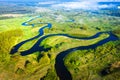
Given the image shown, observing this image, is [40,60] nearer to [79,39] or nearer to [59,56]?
[59,56]

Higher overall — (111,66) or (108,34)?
(111,66)

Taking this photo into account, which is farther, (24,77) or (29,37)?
(29,37)

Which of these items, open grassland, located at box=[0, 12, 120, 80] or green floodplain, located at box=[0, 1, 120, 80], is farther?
open grassland, located at box=[0, 12, 120, 80]

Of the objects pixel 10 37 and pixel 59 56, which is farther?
pixel 10 37

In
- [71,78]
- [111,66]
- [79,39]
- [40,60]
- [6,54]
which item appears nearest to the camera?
[71,78]

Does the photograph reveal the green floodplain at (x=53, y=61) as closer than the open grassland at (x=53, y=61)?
Yes

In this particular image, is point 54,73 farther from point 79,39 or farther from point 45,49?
point 79,39

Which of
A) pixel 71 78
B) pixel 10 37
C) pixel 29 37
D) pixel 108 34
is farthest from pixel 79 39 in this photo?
pixel 71 78

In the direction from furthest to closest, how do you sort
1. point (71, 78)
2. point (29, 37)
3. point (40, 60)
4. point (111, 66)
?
point (29, 37) → point (40, 60) → point (111, 66) → point (71, 78)

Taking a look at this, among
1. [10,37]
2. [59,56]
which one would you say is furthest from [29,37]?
[59,56]
